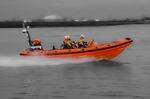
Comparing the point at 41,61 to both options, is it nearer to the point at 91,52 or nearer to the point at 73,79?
the point at 91,52

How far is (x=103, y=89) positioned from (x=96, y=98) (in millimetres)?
2973

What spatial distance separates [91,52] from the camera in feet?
135

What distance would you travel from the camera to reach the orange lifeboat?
40.8 metres

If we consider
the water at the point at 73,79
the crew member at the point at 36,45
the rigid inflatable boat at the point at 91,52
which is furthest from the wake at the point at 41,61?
the crew member at the point at 36,45

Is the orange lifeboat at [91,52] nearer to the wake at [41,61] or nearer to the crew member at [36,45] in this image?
the crew member at [36,45]

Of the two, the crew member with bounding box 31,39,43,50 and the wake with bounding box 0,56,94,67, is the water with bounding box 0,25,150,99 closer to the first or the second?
the wake with bounding box 0,56,94,67

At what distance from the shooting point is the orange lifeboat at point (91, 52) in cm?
4078

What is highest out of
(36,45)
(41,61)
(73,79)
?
(36,45)

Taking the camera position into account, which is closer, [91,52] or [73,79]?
[73,79]

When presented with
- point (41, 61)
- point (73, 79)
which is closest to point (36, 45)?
point (41, 61)

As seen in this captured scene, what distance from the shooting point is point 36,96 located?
29.5m

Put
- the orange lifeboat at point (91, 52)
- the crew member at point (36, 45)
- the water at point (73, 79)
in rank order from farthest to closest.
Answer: the crew member at point (36, 45), the orange lifeboat at point (91, 52), the water at point (73, 79)

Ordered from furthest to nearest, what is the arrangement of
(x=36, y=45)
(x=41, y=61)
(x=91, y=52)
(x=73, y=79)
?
1. (x=41, y=61)
2. (x=36, y=45)
3. (x=91, y=52)
4. (x=73, y=79)

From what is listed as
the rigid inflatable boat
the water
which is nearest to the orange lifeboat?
the rigid inflatable boat
